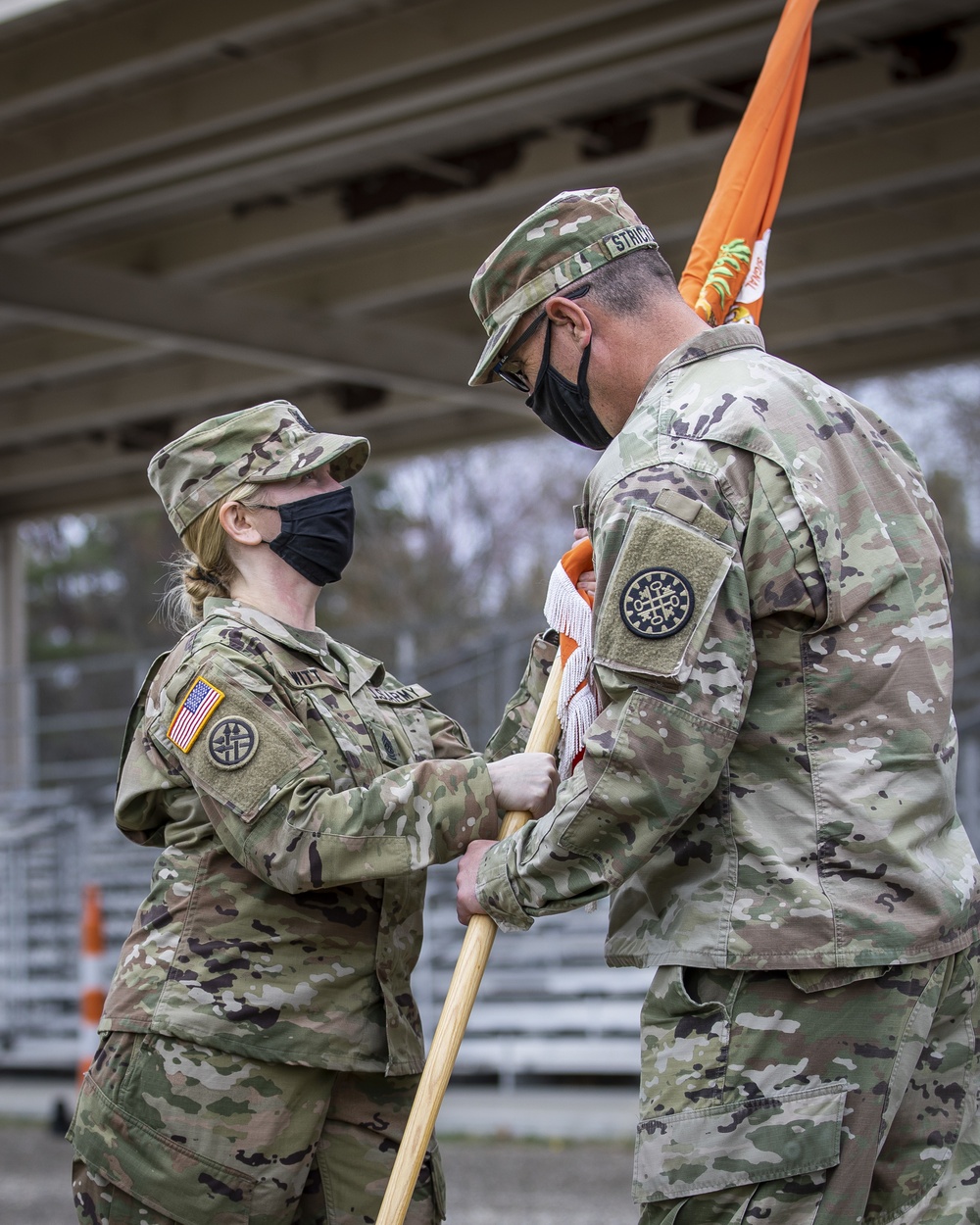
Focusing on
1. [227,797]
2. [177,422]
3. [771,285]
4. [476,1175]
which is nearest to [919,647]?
[227,797]

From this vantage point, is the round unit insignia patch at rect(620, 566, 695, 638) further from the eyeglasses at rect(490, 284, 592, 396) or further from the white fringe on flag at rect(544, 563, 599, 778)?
the eyeglasses at rect(490, 284, 592, 396)

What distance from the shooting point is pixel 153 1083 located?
2.82 m

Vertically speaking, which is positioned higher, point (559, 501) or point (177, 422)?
point (177, 422)

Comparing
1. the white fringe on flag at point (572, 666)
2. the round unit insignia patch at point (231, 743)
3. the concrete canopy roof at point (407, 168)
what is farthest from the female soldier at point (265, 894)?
the concrete canopy roof at point (407, 168)

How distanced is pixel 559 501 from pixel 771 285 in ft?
58.5

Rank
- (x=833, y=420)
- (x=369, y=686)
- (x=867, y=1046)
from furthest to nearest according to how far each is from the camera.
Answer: (x=369, y=686) → (x=833, y=420) → (x=867, y=1046)

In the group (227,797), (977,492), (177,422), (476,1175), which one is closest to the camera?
(227,797)

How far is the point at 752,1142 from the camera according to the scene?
2.32 metres

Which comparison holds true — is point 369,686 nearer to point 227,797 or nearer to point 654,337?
point 227,797

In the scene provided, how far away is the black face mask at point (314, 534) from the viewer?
3.09m

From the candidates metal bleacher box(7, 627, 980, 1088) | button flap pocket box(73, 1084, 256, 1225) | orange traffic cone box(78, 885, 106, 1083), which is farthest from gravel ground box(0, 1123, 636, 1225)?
button flap pocket box(73, 1084, 256, 1225)

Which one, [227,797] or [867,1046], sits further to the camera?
[227,797]

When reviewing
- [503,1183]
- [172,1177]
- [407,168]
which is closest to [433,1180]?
[172,1177]

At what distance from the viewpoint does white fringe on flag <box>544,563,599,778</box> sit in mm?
2781
